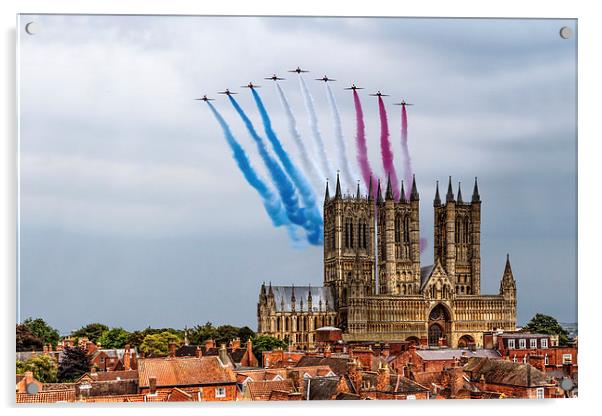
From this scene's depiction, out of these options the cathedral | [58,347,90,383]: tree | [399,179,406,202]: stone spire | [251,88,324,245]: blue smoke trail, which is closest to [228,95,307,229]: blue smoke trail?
[251,88,324,245]: blue smoke trail

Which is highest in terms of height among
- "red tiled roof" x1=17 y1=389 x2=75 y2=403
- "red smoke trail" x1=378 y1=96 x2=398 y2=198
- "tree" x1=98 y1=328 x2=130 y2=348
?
"red smoke trail" x1=378 y1=96 x2=398 y2=198

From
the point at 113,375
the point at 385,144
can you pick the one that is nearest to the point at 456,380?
the point at 385,144

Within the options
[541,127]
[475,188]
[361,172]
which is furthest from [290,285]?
[541,127]

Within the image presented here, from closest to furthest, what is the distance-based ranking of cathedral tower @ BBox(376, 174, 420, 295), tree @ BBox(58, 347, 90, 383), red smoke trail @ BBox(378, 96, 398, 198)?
tree @ BBox(58, 347, 90, 383) → red smoke trail @ BBox(378, 96, 398, 198) → cathedral tower @ BBox(376, 174, 420, 295)

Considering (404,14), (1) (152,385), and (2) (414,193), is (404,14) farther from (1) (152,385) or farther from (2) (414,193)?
(1) (152,385)

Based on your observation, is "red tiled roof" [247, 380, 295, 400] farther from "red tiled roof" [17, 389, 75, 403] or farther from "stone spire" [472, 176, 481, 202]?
"stone spire" [472, 176, 481, 202]

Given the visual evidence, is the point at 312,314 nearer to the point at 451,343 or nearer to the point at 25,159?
the point at 451,343

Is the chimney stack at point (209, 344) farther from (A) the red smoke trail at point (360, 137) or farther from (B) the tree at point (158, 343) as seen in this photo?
(A) the red smoke trail at point (360, 137)
